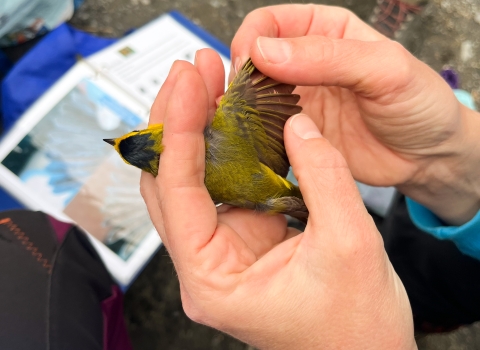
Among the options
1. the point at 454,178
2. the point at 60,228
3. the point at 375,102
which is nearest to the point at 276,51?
the point at 375,102

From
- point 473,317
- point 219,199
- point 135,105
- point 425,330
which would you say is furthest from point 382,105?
point 135,105

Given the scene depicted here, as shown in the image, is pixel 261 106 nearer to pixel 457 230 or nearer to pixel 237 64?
pixel 237 64

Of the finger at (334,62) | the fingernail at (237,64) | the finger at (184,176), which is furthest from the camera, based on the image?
the fingernail at (237,64)

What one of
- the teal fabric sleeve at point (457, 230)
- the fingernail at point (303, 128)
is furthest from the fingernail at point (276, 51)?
the teal fabric sleeve at point (457, 230)

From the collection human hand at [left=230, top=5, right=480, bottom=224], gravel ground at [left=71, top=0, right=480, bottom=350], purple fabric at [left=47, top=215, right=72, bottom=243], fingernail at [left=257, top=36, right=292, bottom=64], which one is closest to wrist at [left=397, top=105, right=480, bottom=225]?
human hand at [left=230, top=5, right=480, bottom=224]

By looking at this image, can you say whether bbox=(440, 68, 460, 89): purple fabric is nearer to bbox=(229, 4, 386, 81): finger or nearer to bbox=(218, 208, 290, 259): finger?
bbox=(229, 4, 386, 81): finger

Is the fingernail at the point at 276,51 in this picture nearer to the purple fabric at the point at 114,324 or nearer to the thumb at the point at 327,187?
the thumb at the point at 327,187

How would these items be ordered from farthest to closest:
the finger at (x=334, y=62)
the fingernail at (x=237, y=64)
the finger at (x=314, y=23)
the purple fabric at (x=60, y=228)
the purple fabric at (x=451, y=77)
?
1. the purple fabric at (x=451, y=77)
2. the purple fabric at (x=60, y=228)
3. the finger at (x=314, y=23)
4. the fingernail at (x=237, y=64)
5. the finger at (x=334, y=62)
